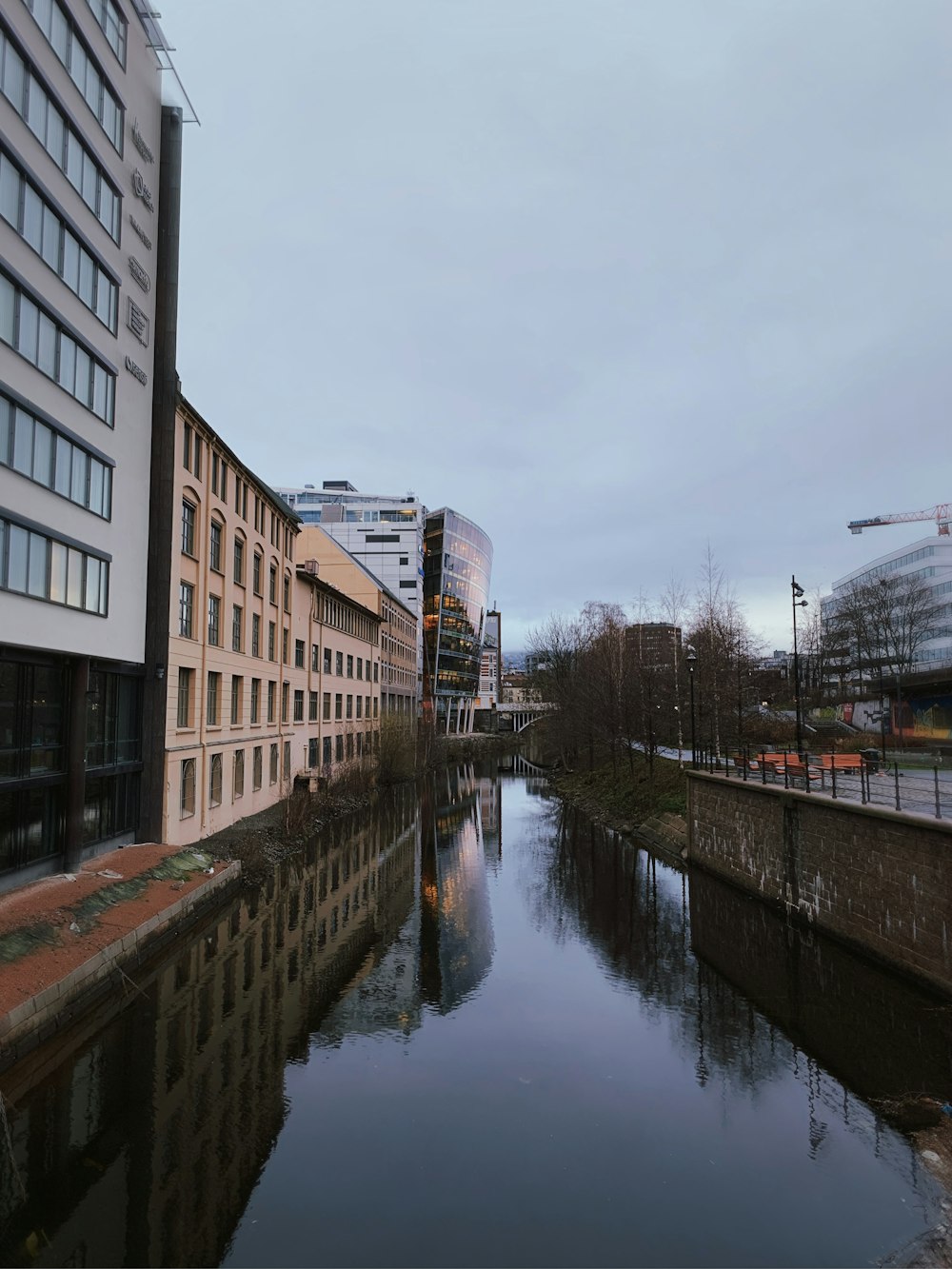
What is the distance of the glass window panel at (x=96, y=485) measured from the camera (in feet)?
59.2

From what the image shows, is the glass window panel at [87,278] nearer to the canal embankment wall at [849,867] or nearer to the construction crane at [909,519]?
the canal embankment wall at [849,867]

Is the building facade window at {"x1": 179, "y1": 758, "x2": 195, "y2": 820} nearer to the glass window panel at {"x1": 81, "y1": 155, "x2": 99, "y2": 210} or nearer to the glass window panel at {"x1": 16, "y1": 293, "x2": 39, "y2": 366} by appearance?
the glass window panel at {"x1": 16, "y1": 293, "x2": 39, "y2": 366}

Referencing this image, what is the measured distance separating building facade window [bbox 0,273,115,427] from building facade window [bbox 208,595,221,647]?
829cm

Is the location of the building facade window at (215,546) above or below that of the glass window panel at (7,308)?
below

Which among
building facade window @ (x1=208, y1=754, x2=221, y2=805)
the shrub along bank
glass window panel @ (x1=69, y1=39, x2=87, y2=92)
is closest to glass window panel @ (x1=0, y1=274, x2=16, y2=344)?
glass window panel @ (x1=69, y1=39, x2=87, y2=92)

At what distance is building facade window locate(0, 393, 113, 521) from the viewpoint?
1483 cm

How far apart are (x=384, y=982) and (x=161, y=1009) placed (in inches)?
156

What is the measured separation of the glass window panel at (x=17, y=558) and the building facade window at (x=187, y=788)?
30.5ft

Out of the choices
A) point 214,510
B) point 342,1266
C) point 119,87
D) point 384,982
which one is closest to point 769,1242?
point 342,1266

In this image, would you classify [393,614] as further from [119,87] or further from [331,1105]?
[331,1105]

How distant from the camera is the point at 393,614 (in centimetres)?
6975

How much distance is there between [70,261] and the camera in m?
17.2

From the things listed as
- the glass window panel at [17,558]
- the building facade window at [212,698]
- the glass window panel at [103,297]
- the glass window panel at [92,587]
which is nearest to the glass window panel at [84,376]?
the glass window panel at [103,297]

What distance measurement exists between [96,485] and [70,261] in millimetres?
5003
